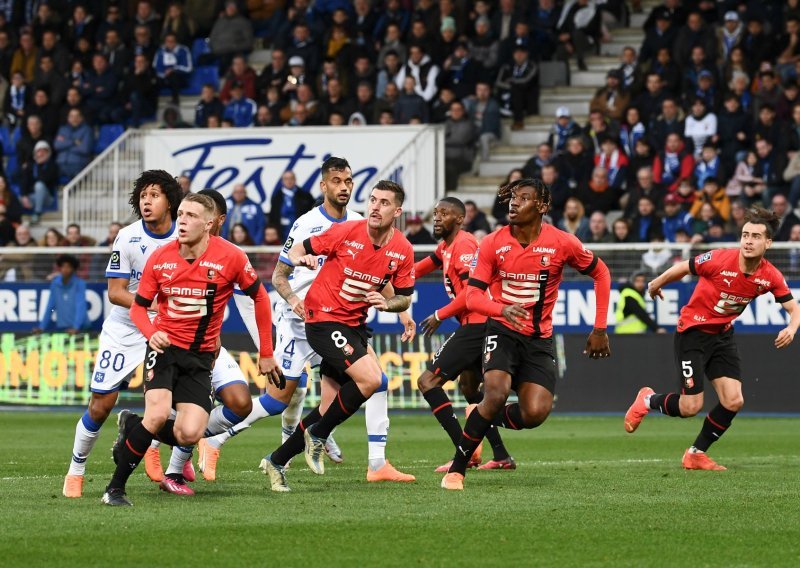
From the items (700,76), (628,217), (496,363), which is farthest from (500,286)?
(700,76)

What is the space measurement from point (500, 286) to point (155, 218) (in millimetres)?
2531

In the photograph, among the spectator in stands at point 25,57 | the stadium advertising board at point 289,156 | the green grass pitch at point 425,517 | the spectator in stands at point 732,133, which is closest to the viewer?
the green grass pitch at point 425,517

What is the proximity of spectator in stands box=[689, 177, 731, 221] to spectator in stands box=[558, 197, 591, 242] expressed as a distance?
5.23 feet

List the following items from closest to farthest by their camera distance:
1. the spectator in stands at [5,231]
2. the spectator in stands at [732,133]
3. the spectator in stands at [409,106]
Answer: the spectator in stands at [732,133] → the spectator in stands at [5,231] → the spectator in stands at [409,106]

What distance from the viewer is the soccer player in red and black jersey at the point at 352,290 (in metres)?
10.6

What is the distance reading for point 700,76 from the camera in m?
24.1

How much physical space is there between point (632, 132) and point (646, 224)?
9.46ft

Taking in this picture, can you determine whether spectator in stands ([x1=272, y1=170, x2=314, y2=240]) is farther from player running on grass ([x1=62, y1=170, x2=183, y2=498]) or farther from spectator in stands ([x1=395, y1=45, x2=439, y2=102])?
player running on grass ([x1=62, y1=170, x2=183, y2=498])

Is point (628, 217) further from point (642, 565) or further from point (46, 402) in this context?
point (642, 565)

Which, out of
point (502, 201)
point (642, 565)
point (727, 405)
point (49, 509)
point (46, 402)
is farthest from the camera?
point (46, 402)

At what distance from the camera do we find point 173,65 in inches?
1148

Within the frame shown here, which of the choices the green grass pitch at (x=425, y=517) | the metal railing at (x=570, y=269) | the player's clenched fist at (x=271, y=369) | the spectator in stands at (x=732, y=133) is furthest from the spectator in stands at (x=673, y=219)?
the player's clenched fist at (x=271, y=369)

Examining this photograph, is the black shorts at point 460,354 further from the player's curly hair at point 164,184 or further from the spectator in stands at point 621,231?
the spectator in stands at point 621,231

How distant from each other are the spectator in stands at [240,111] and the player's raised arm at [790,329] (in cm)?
1624
